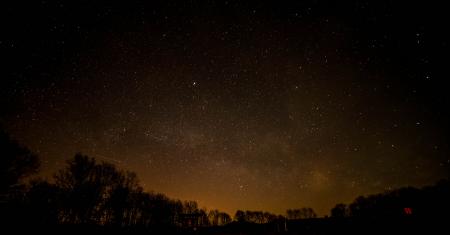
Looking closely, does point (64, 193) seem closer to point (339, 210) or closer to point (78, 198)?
point (78, 198)

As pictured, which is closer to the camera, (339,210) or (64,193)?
(64,193)

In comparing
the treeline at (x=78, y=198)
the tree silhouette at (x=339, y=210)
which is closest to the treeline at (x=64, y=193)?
the treeline at (x=78, y=198)

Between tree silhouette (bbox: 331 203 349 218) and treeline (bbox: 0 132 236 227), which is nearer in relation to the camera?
treeline (bbox: 0 132 236 227)

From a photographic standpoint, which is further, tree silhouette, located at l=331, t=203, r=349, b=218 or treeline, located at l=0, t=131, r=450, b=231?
tree silhouette, located at l=331, t=203, r=349, b=218

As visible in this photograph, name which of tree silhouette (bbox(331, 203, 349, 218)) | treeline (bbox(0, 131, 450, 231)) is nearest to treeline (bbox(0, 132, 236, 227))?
treeline (bbox(0, 131, 450, 231))

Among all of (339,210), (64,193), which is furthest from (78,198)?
(339,210)

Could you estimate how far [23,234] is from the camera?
19.9 metres

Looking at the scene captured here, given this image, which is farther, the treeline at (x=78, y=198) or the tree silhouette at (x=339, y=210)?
the tree silhouette at (x=339, y=210)

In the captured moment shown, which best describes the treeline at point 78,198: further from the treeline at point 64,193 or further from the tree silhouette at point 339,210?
the tree silhouette at point 339,210

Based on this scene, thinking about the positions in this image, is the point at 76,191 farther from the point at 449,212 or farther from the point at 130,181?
the point at 449,212

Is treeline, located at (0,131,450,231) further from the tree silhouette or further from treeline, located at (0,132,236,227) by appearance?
the tree silhouette

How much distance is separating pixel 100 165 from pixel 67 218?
794 cm

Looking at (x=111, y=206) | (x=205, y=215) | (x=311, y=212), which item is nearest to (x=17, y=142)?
(x=111, y=206)

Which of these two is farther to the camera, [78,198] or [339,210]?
[339,210]
